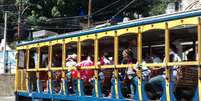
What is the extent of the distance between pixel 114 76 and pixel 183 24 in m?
2.68

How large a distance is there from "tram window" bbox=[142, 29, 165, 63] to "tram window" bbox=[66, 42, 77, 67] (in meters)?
2.82

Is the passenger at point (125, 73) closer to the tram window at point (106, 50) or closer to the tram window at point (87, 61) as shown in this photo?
the tram window at point (106, 50)

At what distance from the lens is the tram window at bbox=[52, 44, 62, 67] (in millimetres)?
16253

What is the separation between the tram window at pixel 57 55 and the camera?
640 inches

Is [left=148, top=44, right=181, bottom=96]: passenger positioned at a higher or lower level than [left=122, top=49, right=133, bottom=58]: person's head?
lower

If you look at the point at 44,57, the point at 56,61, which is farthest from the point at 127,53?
the point at 44,57

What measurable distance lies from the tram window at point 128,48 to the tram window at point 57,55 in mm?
3345

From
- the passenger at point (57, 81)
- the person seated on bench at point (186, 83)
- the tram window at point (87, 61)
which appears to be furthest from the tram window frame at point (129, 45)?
the passenger at point (57, 81)

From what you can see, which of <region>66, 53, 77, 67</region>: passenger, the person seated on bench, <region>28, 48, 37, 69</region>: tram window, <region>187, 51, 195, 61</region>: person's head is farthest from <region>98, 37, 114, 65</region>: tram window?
<region>28, 48, 37, 69</region>: tram window

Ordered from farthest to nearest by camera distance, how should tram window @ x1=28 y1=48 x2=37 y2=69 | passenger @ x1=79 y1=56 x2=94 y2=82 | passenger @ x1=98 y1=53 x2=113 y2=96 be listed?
tram window @ x1=28 y1=48 x2=37 y2=69 < passenger @ x1=79 y1=56 x2=94 y2=82 < passenger @ x1=98 y1=53 x2=113 y2=96

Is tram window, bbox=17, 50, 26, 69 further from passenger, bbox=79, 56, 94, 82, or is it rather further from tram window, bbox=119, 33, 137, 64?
tram window, bbox=119, 33, 137, 64

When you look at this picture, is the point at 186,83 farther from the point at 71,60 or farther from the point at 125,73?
the point at 71,60

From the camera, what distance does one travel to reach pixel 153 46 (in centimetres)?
1288

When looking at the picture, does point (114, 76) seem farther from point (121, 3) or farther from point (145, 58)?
point (121, 3)
